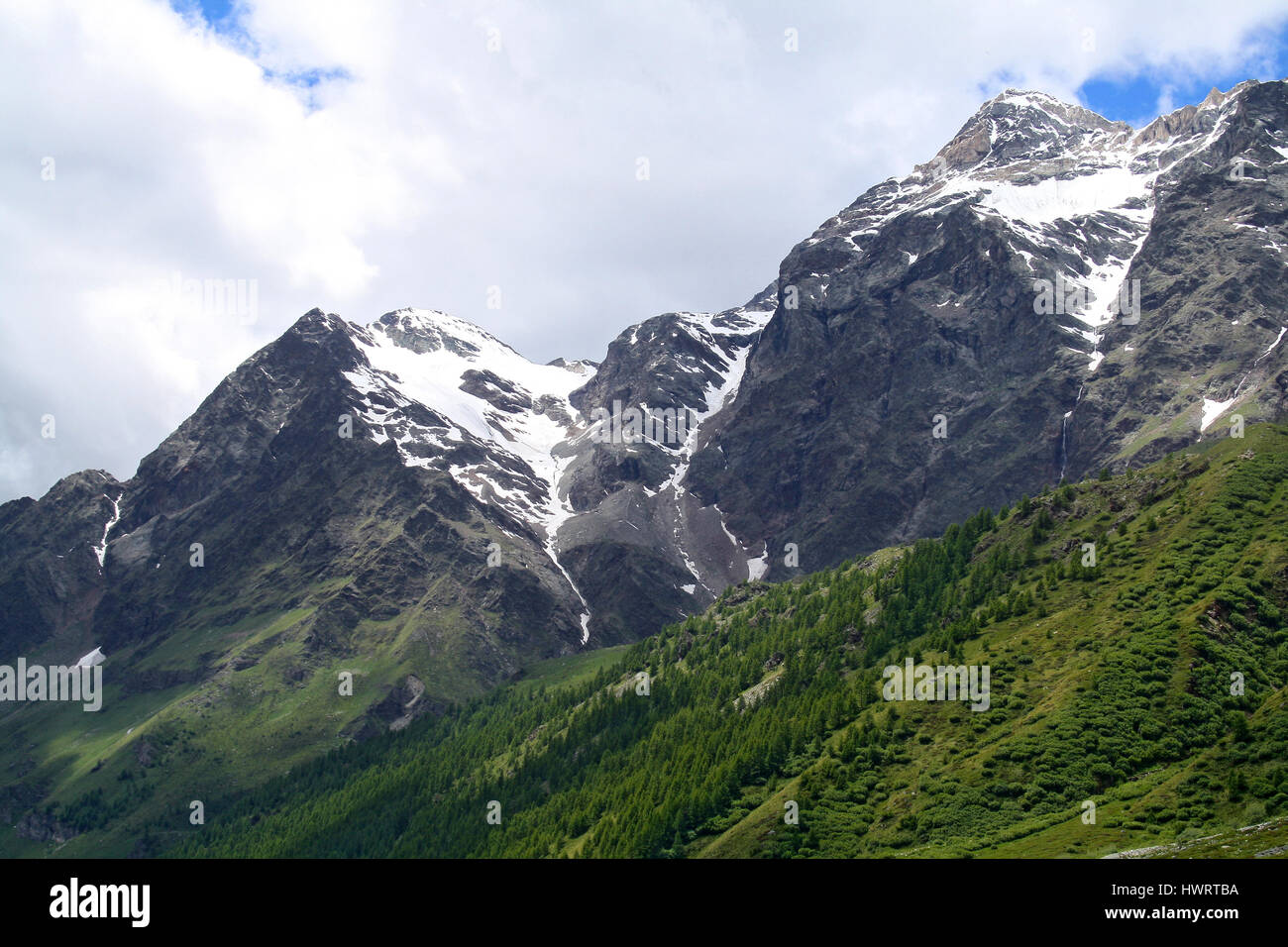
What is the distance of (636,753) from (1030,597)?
264ft

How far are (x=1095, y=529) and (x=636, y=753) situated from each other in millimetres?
94858

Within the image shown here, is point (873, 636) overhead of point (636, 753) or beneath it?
overhead

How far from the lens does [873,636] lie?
18712 cm

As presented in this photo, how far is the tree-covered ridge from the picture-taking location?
10125 cm

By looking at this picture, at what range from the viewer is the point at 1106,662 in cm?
12962

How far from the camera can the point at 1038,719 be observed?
407 ft

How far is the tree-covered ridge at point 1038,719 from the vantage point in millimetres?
101250
